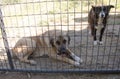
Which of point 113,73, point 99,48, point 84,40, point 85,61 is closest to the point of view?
point 113,73

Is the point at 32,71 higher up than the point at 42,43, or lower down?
lower down

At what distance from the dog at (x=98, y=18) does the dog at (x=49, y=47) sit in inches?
37.0

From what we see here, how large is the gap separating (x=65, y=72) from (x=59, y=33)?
78 cm

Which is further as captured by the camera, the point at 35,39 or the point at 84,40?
the point at 84,40

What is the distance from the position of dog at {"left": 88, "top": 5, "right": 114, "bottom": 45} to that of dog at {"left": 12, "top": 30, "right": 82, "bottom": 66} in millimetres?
939

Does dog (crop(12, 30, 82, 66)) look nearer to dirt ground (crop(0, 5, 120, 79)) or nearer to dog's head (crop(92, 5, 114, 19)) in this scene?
dirt ground (crop(0, 5, 120, 79))

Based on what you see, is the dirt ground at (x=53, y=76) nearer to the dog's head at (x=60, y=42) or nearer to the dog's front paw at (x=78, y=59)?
the dog's front paw at (x=78, y=59)

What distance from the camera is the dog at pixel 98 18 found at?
5.00 metres

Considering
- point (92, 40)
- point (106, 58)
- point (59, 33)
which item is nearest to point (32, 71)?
point (59, 33)

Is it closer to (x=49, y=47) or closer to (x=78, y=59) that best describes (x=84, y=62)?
(x=78, y=59)

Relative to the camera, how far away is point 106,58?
4711 mm

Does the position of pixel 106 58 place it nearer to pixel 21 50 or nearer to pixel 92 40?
pixel 92 40

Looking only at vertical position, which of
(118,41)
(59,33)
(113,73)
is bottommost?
(113,73)

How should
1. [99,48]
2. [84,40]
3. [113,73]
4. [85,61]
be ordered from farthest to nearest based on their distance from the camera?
[84,40] → [99,48] → [85,61] → [113,73]
